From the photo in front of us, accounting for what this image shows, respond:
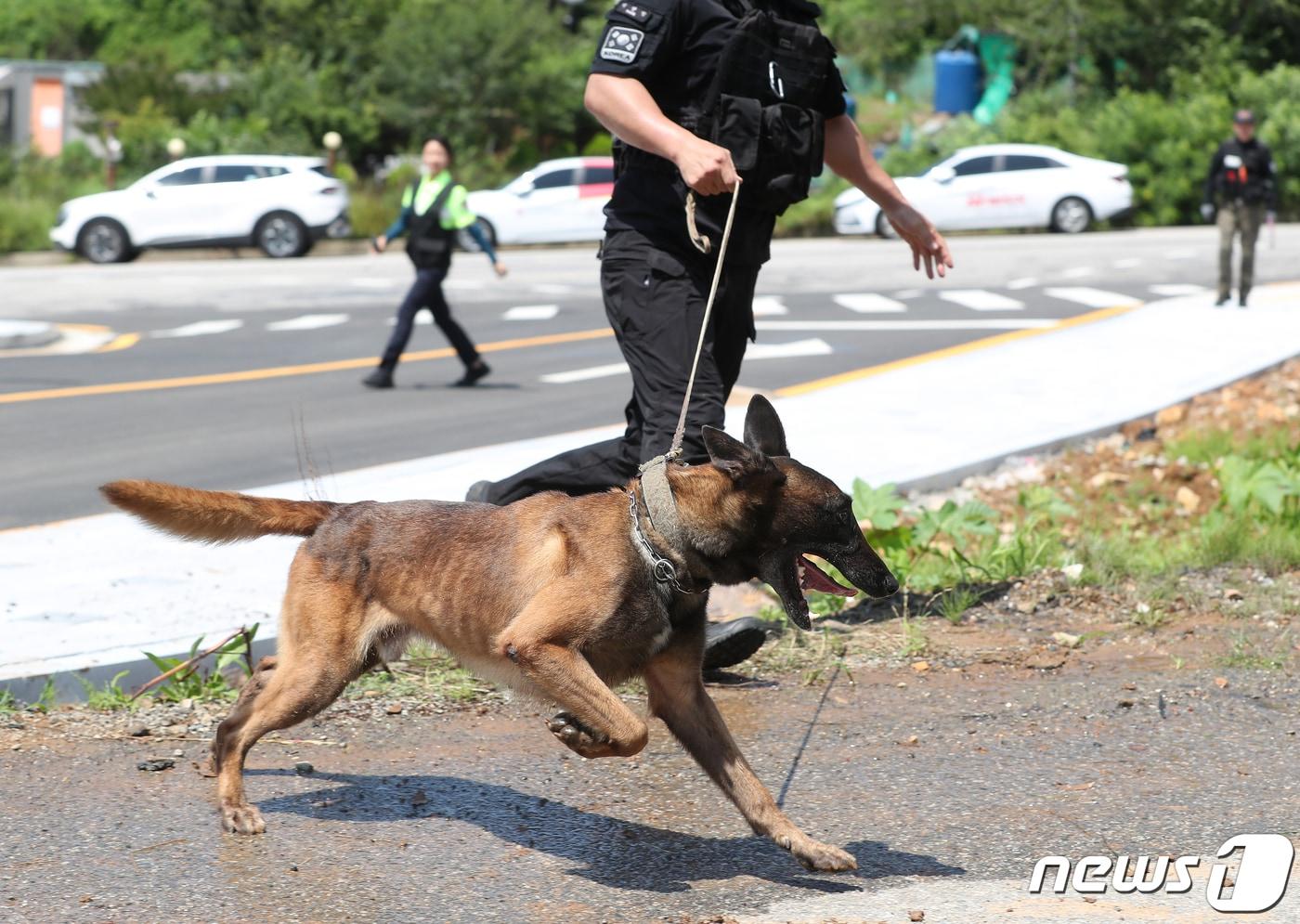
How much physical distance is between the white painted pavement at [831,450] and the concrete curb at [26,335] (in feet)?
26.1

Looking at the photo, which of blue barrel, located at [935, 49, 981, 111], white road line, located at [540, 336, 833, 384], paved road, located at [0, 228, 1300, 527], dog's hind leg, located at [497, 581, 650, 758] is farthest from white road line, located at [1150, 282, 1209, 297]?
blue barrel, located at [935, 49, 981, 111]

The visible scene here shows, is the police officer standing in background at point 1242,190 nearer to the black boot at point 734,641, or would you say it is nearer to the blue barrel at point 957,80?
the black boot at point 734,641

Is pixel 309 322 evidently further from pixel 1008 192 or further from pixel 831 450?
pixel 1008 192

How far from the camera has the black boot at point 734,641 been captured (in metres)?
4.87

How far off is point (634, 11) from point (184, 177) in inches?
963

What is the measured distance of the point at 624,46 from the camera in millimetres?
4469

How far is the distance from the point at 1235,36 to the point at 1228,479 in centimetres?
3239

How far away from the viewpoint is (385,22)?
43281mm

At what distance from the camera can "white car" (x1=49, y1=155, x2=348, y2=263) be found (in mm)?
27016

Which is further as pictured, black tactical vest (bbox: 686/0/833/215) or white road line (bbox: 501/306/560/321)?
white road line (bbox: 501/306/560/321)

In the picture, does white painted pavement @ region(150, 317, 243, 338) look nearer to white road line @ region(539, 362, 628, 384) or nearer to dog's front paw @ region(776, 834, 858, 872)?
white road line @ region(539, 362, 628, 384)

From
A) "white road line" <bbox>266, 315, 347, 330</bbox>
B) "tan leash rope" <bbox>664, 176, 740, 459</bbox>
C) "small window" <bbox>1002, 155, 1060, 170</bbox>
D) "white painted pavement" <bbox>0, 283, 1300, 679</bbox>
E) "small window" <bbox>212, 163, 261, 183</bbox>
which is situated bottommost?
"white road line" <bbox>266, 315, 347, 330</bbox>

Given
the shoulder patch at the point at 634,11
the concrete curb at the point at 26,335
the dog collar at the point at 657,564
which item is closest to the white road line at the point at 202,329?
the concrete curb at the point at 26,335

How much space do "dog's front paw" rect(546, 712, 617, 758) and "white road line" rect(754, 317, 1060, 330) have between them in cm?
1281
